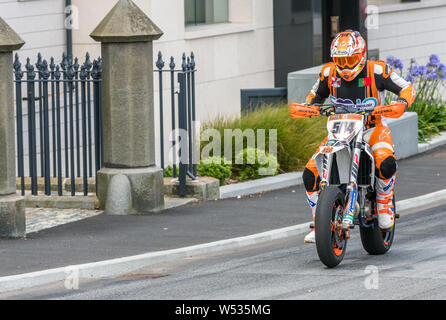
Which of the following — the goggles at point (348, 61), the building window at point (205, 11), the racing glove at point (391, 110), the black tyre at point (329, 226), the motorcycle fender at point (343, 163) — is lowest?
A: the black tyre at point (329, 226)

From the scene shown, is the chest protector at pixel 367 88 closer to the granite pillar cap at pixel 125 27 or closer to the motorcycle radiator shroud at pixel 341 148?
the motorcycle radiator shroud at pixel 341 148

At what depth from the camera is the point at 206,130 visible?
49.2 ft

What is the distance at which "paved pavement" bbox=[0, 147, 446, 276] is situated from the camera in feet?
32.6

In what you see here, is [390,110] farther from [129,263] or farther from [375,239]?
[129,263]

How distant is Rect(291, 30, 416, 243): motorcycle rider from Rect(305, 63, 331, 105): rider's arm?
12mm

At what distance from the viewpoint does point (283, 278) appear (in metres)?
8.76

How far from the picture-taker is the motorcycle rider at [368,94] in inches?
370

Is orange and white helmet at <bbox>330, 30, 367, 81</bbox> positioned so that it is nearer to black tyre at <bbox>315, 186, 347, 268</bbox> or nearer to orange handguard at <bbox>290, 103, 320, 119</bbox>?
orange handguard at <bbox>290, 103, 320, 119</bbox>

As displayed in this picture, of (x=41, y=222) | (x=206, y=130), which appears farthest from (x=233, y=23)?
(x=41, y=222)

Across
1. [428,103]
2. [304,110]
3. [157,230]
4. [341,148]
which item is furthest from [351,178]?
[428,103]

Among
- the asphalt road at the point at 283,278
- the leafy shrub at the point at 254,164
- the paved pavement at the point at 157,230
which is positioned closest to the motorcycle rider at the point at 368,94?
the asphalt road at the point at 283,278
